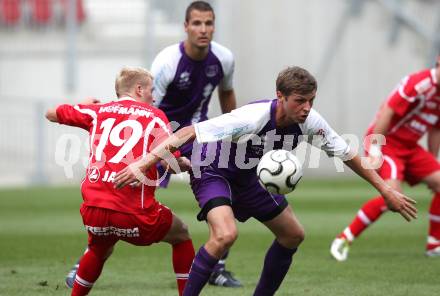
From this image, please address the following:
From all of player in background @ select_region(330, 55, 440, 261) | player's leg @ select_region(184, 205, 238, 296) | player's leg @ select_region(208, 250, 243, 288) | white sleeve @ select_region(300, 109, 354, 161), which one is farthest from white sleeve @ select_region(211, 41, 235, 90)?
player's leg @ select_region(184, 205, 238, 296)

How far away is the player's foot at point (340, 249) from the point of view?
920 cm

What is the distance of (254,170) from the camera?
6.59 meters

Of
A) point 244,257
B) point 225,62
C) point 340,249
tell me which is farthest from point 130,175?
point 340,249

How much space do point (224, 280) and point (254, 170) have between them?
1.49 m

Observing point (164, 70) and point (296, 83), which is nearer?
point (296, 83)

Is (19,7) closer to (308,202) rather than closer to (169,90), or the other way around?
(308,202)

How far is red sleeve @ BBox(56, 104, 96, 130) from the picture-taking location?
6.29 meters

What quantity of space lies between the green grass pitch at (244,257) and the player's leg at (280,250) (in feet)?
2.55

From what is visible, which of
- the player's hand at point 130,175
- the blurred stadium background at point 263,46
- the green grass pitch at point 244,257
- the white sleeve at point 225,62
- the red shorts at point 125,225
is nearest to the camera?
the player's hand at point 130,175

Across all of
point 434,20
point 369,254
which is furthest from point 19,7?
point 369,254

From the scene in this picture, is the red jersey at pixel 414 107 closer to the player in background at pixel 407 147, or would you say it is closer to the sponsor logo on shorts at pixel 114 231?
the player in background at pixel 407 147

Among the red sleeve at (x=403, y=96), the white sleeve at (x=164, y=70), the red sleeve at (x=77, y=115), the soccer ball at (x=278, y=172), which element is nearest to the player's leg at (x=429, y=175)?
the red sleeve at (x=403, y=96)

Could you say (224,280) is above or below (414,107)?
below

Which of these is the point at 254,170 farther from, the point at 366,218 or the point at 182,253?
the point at 366,218
